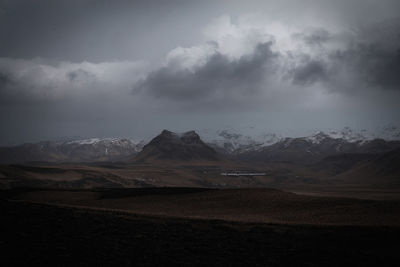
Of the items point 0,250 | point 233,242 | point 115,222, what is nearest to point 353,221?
point 233,242

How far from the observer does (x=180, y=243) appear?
95.0ft

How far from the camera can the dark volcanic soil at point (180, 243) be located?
23.7 metres

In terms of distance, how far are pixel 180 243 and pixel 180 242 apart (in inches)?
14.2

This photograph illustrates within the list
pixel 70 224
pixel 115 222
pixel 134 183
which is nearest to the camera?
pixel 70 224

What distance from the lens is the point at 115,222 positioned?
38.1 meters

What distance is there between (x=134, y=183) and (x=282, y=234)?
147 meters

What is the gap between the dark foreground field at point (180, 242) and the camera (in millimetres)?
23703

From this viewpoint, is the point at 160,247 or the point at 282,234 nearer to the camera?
the point at 160,247

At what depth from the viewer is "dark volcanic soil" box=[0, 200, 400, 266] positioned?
23.7m

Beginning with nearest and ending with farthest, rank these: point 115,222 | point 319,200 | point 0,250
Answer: point 0,250 < point 115,222 < point 319,200

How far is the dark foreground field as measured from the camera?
23703 millimetres

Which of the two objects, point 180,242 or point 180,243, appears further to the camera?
point 180,242

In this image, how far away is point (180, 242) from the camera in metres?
29.3

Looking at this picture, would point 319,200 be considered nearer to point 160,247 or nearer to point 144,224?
point 144,224
